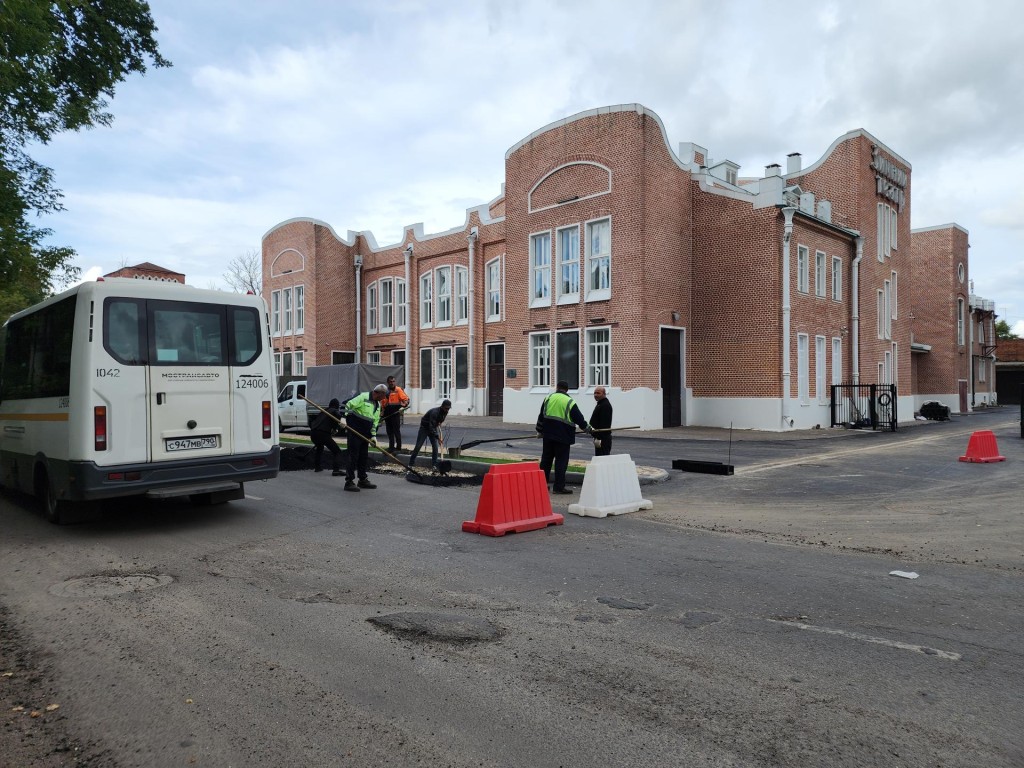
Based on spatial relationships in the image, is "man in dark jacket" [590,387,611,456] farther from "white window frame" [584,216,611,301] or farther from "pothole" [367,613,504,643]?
"white window frame" [584,216,611,301]

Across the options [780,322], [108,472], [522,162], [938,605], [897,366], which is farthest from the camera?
[897,366]

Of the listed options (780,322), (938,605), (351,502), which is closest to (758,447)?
(780,322)

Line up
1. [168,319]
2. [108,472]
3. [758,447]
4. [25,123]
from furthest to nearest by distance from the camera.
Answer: [758,447] → [25,123] → [168,319] → [108,472]

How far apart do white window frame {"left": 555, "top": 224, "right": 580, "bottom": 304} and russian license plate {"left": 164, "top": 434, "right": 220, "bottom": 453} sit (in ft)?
61.2

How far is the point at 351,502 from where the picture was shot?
1032cm

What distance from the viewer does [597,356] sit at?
25.4 meters

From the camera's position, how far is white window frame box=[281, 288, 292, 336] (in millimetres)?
41156

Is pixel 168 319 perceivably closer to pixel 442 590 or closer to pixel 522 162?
pixel 442 590

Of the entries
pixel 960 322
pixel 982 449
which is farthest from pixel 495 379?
pixel 960 322

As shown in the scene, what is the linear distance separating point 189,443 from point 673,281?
19799 millimetres

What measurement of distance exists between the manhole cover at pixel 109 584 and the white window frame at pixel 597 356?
65.0ft

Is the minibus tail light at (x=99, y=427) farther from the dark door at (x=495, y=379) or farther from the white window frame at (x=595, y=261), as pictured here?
the dark door at (x=495, y=379)

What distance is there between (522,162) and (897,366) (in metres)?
19.7

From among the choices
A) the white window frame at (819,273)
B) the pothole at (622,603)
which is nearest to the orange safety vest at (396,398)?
the pothole at (622,603)
